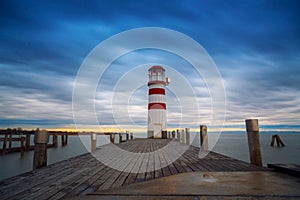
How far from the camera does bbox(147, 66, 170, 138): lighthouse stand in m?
17.9

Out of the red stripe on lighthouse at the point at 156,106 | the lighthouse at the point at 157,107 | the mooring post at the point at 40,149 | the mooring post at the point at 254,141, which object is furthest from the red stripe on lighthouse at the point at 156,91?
the mooring post at the point at 40,149

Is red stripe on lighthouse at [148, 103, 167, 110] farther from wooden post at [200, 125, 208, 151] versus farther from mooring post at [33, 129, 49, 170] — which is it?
mooring post at [33, 129, 49, 170]

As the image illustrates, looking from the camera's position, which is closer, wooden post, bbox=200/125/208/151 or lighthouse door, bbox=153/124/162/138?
wooden post, bbox=200/125/208/151

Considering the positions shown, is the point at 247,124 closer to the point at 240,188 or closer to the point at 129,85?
the point at 240,188

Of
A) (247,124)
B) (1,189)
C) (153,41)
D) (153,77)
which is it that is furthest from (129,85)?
(1,189)

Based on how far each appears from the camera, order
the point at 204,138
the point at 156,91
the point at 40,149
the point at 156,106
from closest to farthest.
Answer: the point at 40,149 → the point at 204,138 → the point at 156,106 → the point at 156,91

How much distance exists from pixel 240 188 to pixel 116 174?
1969 mm

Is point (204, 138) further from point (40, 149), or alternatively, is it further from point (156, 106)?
point (156, 106)

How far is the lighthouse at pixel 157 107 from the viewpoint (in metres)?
17.9

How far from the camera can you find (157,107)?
58.7ft

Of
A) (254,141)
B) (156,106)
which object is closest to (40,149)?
(254,141)

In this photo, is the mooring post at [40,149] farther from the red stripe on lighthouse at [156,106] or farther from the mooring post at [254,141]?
the red stripe on lighthouse at [156,106]

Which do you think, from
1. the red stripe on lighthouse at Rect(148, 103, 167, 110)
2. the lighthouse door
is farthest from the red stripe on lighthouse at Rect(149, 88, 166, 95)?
the lighthouse door

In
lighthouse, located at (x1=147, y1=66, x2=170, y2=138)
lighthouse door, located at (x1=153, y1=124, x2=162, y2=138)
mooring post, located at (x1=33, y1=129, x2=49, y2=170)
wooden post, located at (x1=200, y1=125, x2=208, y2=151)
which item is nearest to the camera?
mooring post, located at (x1=33, y1=129, x2=49, y2=170)
